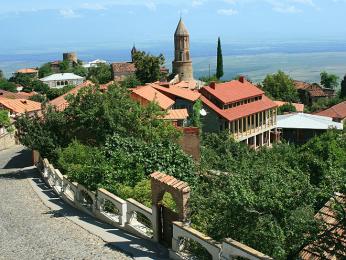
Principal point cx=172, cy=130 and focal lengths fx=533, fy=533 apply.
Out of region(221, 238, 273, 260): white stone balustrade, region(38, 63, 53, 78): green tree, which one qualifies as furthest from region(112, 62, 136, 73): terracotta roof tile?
region(221, 238, 273, 260): white stone balustrade

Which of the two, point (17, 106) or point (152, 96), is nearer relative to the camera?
point (152, 96)

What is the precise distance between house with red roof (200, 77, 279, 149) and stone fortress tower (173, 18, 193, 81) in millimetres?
37137

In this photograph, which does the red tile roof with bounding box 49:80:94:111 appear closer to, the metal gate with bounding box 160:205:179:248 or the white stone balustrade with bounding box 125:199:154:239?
the white stone balustrade with bounding box 125:199:154:239

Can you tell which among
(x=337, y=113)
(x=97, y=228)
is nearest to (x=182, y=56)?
(x=337, y=113)

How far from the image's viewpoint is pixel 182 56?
90.4 meters

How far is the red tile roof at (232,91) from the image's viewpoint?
4772cm

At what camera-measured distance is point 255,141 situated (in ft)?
173

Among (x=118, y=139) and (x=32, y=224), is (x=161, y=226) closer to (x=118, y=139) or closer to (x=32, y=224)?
(x=32, y=224)

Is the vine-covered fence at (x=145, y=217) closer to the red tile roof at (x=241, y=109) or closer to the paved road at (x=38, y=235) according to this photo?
the paved road at (x=38, y=235)

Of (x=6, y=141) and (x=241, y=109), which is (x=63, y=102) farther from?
(x=241, y=109)

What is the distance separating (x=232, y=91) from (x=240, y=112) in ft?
8.21

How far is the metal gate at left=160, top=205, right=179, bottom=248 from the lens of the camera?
11.2 metres

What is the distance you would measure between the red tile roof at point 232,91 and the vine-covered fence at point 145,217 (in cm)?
3040

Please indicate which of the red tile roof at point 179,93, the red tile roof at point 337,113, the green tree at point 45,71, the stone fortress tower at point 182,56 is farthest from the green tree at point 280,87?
the green tree at point 45,71
